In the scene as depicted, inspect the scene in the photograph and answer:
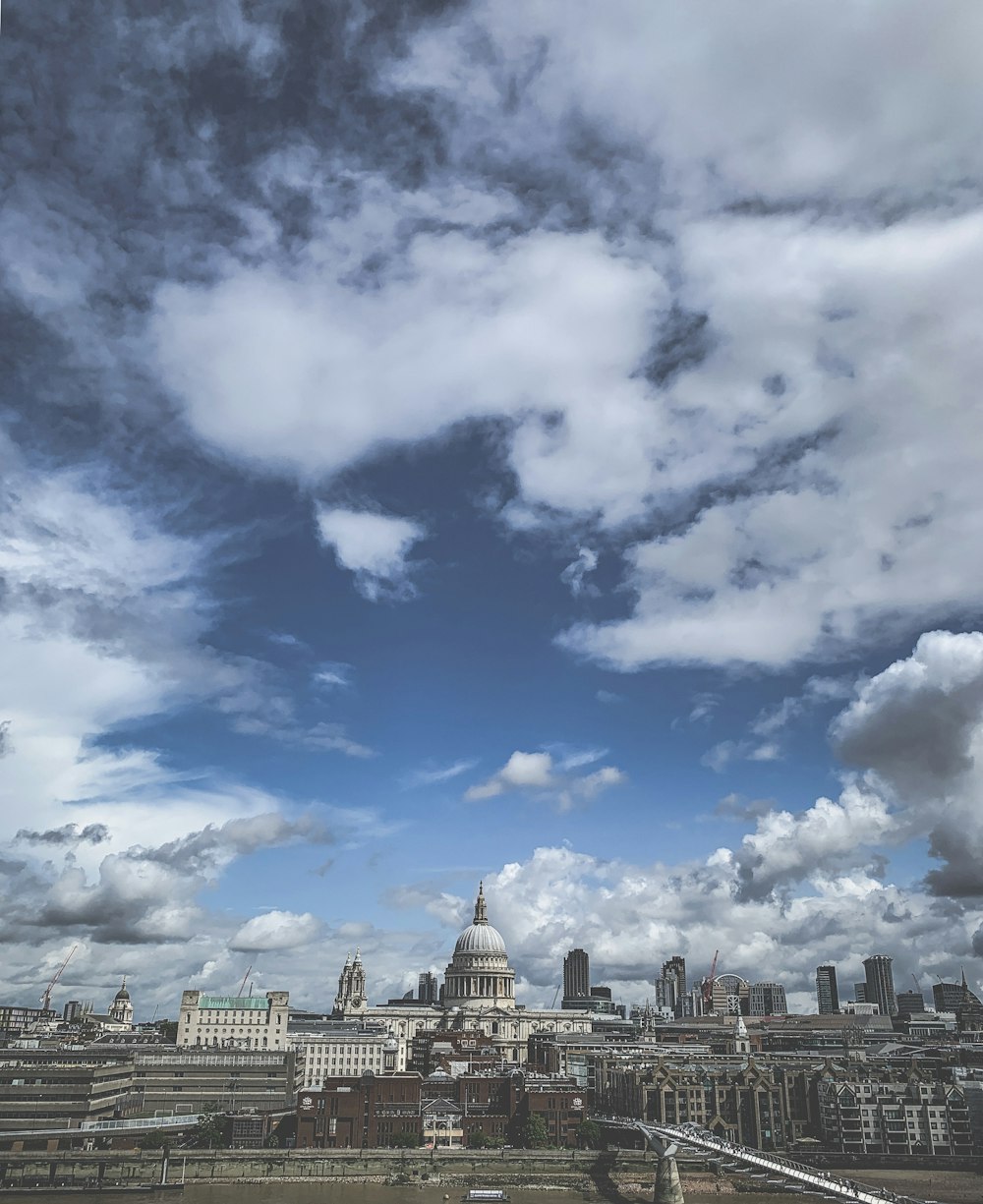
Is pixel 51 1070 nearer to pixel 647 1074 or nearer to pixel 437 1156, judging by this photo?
pixel 437 1156

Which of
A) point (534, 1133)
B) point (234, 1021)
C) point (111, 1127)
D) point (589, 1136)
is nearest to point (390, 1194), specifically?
point (534, 1133)

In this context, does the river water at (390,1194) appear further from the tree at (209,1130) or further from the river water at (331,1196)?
the tree at (209,1130)

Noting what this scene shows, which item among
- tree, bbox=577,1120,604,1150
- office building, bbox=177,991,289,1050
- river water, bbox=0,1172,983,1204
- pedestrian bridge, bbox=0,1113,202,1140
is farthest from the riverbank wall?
office building, bbox=177,991,289,1050

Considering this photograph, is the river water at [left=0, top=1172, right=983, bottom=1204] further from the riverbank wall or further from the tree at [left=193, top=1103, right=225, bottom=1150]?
the tree at [left=193, top=1103, right=225, bottom=1150]

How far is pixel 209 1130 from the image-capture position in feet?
353

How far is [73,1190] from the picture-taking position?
94.8 m

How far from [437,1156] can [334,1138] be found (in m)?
10.6

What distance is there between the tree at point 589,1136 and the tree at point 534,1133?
3539 millimetres

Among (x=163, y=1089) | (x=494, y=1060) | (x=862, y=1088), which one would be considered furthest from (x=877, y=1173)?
(x=163, y=1089)

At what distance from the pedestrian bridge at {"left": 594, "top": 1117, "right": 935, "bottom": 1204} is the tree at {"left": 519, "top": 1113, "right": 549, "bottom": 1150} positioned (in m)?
8.13

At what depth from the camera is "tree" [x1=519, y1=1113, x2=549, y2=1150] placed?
109 metres

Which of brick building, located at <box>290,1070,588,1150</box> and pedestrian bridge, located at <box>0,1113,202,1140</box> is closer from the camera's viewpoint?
pedestrian bridge, located at <box>0,1113,202,1140</box>

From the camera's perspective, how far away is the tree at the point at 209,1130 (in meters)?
107

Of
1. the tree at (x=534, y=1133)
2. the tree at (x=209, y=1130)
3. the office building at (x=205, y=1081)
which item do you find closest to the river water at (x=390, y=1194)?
the tree at (x=209, y=1130)
